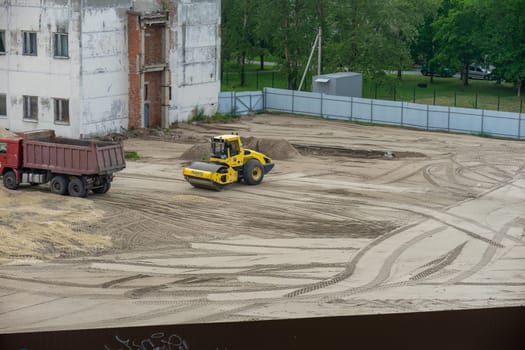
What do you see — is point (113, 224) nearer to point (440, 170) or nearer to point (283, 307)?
point (283, 307)

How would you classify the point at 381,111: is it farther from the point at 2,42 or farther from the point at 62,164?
the point at 62,164

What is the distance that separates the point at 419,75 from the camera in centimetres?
8356

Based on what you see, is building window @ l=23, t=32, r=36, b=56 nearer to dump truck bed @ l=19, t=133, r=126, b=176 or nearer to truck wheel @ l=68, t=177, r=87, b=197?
dump truck bed @ l=19, t=133, r=126, b=176

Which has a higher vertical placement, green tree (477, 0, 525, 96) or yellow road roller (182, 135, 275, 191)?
green tree (477, 0, 525, 96)

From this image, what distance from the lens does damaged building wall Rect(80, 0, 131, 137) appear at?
44.2m

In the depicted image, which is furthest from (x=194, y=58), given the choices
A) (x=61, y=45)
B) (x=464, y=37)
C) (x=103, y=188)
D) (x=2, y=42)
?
(x=464, y=37)

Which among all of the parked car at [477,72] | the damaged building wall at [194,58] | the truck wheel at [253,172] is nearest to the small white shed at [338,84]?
the damaged building wall at [194,58]

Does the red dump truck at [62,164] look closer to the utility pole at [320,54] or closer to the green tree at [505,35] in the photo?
the utility pole at [320,54]

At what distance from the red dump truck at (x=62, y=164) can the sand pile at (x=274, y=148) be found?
1056 cm

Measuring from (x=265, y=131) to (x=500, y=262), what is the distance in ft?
82.9

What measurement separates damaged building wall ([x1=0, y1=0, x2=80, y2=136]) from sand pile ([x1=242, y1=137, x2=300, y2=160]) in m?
8.55

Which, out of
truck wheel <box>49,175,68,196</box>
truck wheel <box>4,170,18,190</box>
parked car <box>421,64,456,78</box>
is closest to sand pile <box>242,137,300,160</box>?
truck wheel <box>49,175,68,196</box>

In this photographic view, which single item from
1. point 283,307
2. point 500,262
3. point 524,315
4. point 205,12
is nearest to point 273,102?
point 205,12

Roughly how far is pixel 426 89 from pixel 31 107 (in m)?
36.1
